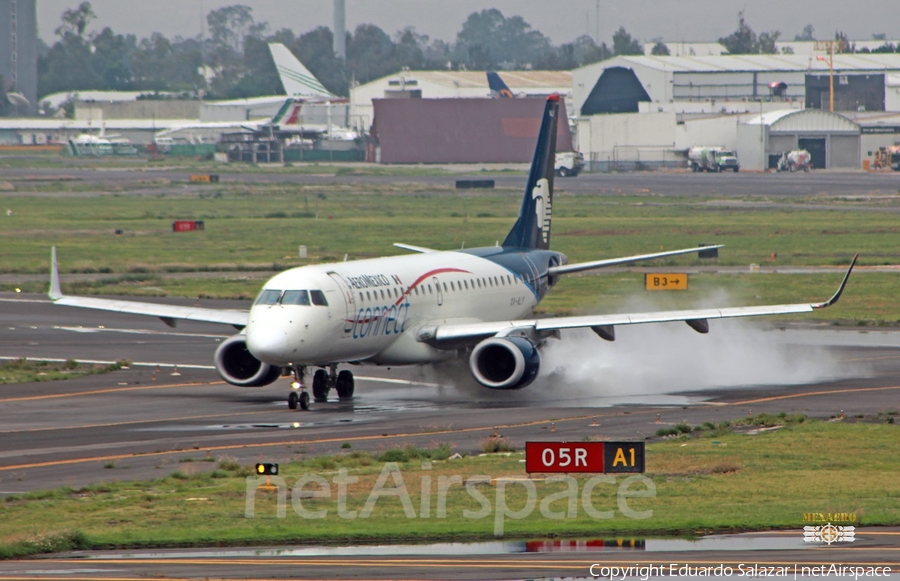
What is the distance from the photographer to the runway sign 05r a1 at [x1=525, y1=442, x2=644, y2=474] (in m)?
23.9

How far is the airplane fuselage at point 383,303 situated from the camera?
3981 cm

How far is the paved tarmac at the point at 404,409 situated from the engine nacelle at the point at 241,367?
2.34 feet

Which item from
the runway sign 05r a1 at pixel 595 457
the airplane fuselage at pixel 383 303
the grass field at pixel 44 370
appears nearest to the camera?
the runway sign 05r a1 at pixel 595 457

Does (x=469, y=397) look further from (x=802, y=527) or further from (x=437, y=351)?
(x=802, y=527)

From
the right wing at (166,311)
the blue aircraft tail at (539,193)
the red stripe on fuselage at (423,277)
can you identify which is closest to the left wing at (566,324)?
the red stripe on fuselage at (423,277)

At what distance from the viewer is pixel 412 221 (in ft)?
388

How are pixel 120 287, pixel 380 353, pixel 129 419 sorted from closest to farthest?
pixel 129 419 → pixel 380 353 → pixel 120 287

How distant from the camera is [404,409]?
4153 centimetres

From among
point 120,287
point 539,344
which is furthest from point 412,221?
point 539,344

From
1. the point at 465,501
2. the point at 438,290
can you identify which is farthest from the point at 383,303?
the point at 465,501

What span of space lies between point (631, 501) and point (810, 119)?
178 meters
